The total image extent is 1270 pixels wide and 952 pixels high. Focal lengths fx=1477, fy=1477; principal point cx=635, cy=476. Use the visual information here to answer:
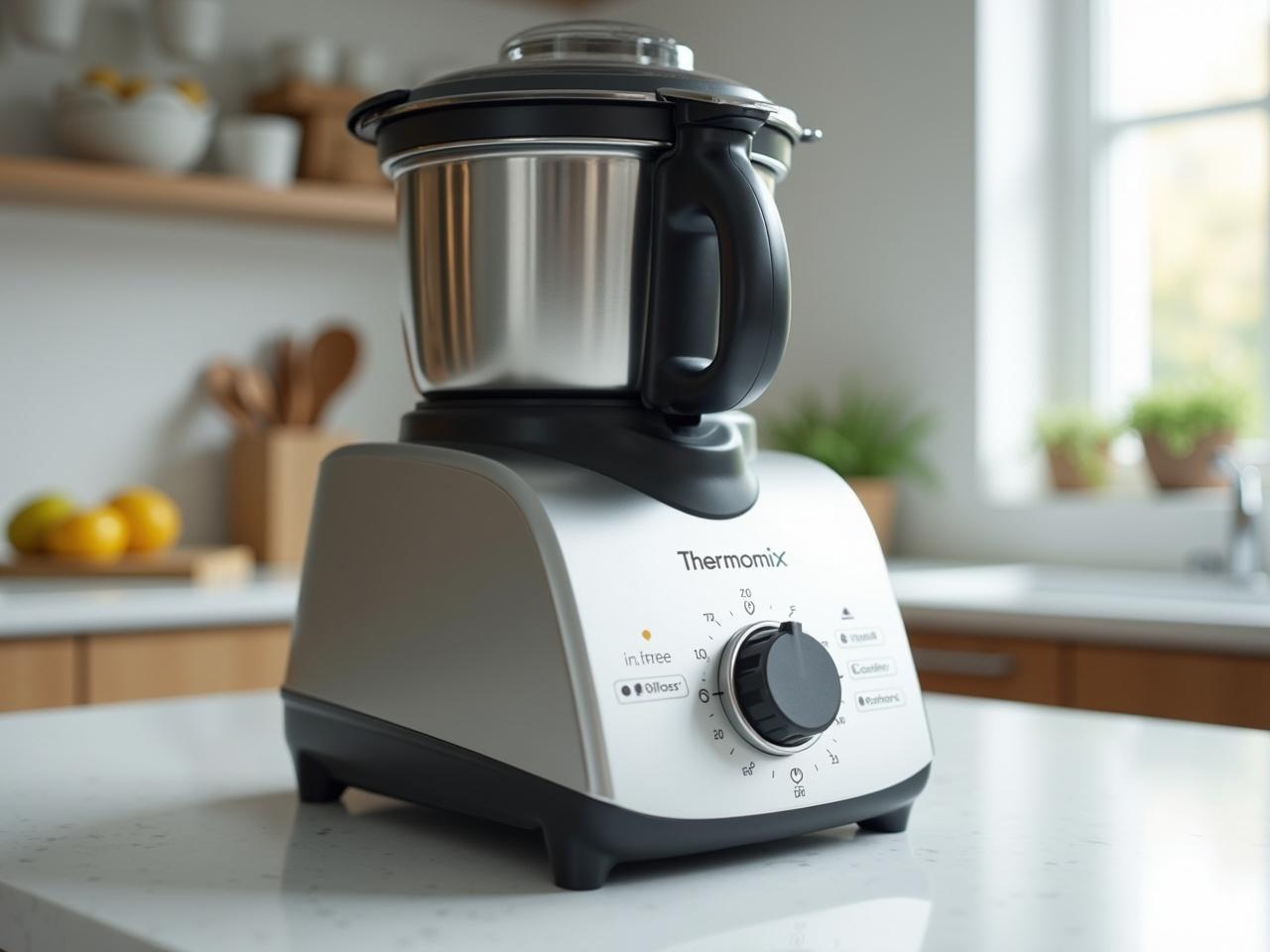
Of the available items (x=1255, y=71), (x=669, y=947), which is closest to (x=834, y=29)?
(x=1255, y=71)

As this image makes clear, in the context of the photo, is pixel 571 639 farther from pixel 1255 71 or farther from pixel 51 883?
pixel 1255 71

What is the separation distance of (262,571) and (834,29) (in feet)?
4.81

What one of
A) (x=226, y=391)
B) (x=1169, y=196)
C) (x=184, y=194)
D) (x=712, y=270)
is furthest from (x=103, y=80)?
(x=712, y=270)

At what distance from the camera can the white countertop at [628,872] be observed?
0.52 m

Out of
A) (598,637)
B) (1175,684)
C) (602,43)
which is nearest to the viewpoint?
(598,637)

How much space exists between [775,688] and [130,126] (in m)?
2.10

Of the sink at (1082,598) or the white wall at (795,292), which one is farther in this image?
the white wall at (795,292)

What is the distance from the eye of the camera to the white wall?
2539 mm

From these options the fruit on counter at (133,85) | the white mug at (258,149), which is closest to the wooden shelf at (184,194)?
the white mug at (258,149)

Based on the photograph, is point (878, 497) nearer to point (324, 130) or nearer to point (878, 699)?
point (324, 130)

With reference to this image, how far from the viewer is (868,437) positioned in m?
2.65

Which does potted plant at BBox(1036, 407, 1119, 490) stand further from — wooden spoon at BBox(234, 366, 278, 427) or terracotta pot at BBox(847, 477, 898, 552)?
wooden spoon at BBox(234, 366, 278, 427)

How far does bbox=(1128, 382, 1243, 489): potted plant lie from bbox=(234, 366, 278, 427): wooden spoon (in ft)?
4.97

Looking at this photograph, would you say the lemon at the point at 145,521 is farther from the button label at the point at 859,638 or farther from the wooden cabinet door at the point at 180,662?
the button label at the point at 859,638
